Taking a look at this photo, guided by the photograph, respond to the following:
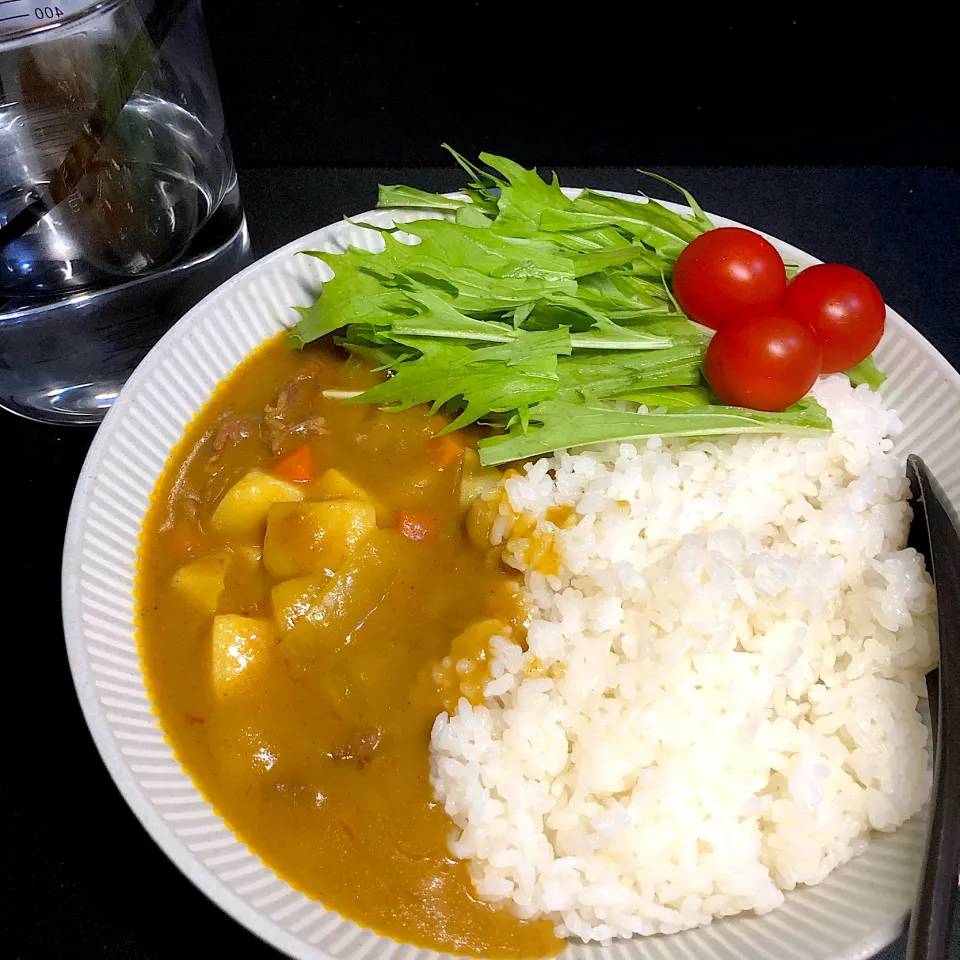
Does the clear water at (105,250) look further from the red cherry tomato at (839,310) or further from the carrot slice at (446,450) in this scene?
the red cherry tomato at (839,310)

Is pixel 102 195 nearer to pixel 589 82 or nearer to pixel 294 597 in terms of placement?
pixel 294 597

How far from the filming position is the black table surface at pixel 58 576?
2025 mm

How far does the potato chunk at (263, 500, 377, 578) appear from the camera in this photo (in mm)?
2133

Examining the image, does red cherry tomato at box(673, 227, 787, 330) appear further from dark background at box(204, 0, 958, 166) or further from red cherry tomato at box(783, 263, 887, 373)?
dark background at box(204, 0, 958, 166)

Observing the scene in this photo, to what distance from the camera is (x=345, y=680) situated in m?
2.05

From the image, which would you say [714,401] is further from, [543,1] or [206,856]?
[543,1]

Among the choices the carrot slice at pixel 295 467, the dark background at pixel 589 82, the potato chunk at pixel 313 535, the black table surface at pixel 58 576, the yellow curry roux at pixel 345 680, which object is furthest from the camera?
the dark background at pixel 589 82

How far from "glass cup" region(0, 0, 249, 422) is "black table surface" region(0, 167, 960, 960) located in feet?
0.92

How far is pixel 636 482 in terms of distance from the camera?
2.34 meters

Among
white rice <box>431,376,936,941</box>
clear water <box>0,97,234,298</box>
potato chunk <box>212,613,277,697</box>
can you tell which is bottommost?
white rice <box>431,376,936,941</box>

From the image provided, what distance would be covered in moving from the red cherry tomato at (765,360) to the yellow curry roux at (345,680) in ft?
2.43

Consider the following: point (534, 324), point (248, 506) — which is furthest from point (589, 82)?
point (248, 506)

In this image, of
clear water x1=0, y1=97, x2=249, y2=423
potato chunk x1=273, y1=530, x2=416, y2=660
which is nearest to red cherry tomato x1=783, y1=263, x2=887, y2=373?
potato chunk x1=273, y1=530, x2=416, y2=660

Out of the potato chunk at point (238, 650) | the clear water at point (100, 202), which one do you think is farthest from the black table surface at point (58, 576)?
the clear water at point (100, 202)
